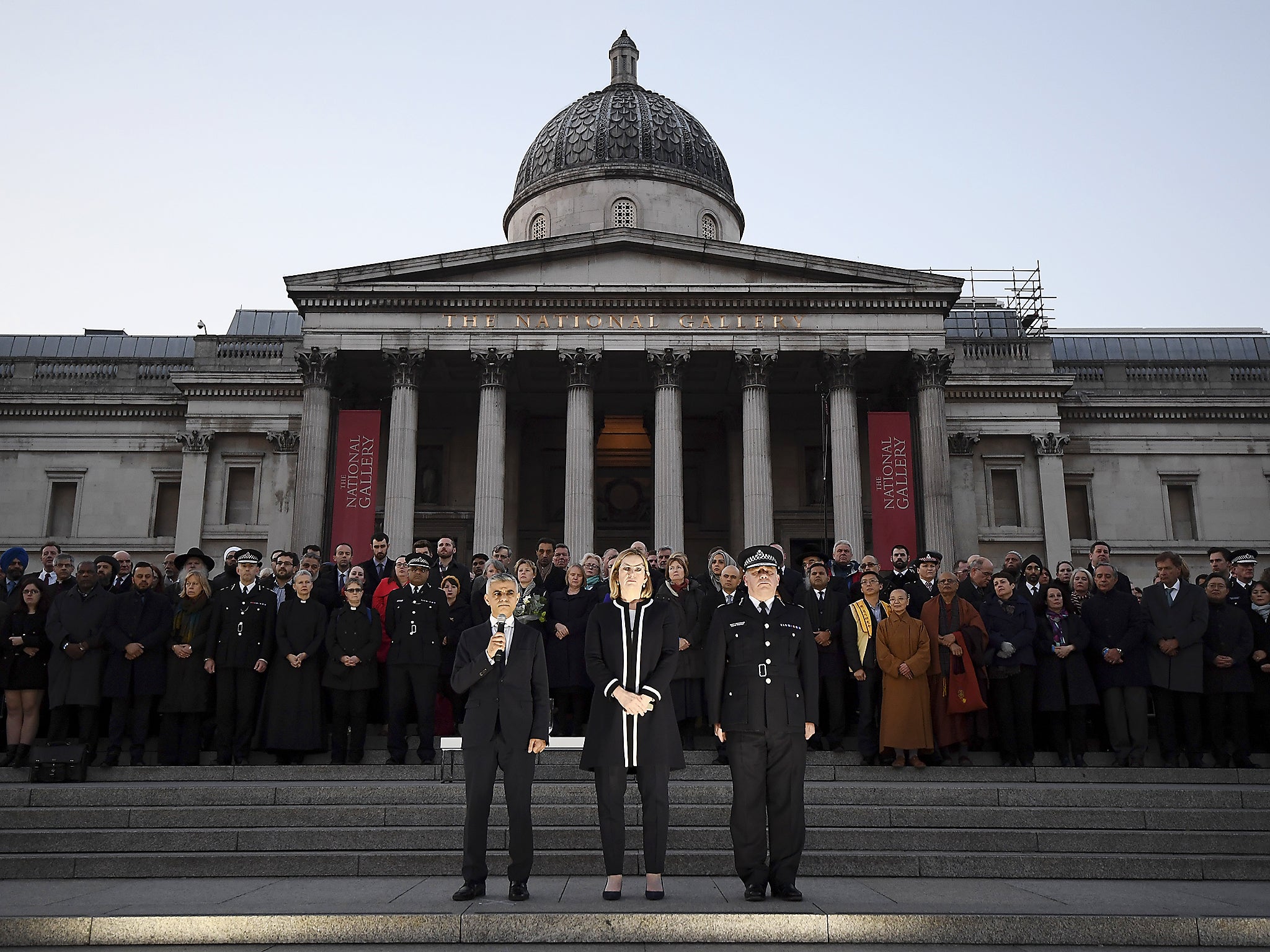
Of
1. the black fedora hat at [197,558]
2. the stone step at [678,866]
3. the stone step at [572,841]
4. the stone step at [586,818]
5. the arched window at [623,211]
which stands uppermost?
the arched window at [623,211]

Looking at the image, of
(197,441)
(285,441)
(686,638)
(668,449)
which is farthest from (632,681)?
(197,441)

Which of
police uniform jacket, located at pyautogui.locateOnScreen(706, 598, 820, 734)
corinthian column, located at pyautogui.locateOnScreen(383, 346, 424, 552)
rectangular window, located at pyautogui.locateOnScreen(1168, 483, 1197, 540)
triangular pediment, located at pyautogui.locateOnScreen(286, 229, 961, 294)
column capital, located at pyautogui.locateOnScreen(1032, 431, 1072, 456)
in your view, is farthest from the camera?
rectangular window, located at pyautogui.locateOnScreen(1168, 483, 1197, 540)

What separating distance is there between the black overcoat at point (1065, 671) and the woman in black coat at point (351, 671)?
7.39 metres

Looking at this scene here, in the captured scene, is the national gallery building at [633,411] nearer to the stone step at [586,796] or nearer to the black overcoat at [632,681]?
the stone step at [586,796]

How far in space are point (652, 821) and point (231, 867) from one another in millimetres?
3588

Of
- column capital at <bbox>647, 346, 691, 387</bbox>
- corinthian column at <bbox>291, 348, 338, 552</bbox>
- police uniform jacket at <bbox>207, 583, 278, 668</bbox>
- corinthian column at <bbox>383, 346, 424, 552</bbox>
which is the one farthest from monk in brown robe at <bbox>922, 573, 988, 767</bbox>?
corinthian column at <bbox>291, 348, 338, 552</bbox>

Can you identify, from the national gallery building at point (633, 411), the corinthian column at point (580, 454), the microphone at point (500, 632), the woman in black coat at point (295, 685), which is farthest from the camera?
the national gallery building at point (633, 411)

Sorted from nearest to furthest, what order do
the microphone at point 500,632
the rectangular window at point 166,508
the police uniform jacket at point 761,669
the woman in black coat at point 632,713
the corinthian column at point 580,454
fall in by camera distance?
the woman in black coat at point 632,713, the police uniform jacket at point 761,669, the microphone at point 500,632, the corinthian column at point 580,454, the rectangular window at point 166,508

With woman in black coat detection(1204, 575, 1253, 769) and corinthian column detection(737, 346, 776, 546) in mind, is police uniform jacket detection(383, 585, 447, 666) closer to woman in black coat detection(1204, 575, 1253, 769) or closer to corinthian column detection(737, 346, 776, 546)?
woman in black coat detection(1204, 575, 1253, 769)

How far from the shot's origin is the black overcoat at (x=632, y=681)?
720 centimetres

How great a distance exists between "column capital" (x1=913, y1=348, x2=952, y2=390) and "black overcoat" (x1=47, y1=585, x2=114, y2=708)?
893 inches

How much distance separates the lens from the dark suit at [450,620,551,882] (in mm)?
7207

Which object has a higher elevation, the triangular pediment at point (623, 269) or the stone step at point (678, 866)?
the triangular pediment at point (623, 269)

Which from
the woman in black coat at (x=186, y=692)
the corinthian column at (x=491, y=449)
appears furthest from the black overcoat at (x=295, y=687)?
the corinthian column at (x=491, y=449)
